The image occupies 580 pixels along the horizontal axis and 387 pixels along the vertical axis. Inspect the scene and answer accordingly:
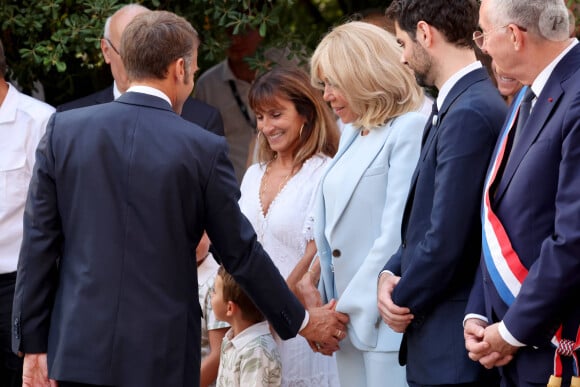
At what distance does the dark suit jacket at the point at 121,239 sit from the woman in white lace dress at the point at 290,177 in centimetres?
112

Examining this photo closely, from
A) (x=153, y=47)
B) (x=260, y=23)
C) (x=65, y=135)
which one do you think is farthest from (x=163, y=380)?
(x=260, y=23)

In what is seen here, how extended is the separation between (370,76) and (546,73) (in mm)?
1200

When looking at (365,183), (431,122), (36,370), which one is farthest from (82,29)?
(431,122)

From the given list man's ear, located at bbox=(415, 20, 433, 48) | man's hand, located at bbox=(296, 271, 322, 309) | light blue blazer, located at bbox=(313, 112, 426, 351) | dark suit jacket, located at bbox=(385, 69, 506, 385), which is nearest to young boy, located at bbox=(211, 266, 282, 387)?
man's hand, located at bbox=(296, 271, 322, 309)

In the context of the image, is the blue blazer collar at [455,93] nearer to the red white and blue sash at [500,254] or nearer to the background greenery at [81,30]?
the red white and blue sash at [500,254]

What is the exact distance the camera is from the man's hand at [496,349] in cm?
362

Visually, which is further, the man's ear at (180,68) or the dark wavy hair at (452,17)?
the man's ear at (180,68)

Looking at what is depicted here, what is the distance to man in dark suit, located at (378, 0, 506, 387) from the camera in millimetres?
4004

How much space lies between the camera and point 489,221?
372cm

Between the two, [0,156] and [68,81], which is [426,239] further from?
[68,81]

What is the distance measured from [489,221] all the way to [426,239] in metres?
0.39

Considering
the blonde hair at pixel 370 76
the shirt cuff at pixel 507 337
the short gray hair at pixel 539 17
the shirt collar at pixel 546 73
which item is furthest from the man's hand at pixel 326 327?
the short gray hair at pixel 539 17

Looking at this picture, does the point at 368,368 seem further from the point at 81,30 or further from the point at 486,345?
the point at 81,30

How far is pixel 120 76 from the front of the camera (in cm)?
604
